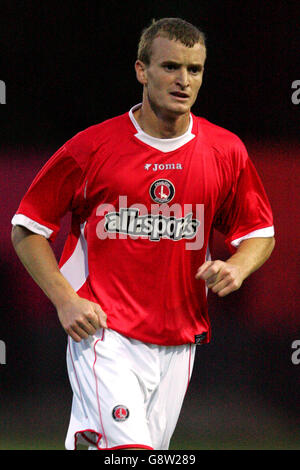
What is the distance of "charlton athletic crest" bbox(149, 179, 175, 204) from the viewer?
3086 millimetres

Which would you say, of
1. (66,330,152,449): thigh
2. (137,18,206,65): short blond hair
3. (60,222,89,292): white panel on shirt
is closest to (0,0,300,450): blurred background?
(137,18,206,65): short blond hair

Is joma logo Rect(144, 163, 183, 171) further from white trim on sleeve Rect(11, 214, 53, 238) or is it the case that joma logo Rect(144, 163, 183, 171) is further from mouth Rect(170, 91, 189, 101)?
white trim on sleeve Rect(11, 214, 53, 238)

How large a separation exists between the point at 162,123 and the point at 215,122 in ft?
4.13

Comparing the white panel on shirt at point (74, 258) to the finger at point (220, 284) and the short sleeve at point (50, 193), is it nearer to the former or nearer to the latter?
the short sleeve at point (50, 193)

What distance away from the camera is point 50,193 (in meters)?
3.12

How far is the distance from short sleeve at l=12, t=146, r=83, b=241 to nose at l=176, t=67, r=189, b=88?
0.45 m

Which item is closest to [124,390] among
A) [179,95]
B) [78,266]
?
[78,266]

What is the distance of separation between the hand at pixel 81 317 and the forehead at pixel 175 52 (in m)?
0.88

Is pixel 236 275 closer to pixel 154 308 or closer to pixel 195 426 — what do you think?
pixel 154 308

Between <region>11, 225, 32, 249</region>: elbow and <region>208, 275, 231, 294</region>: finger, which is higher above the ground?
<region>11, 225, 32, 249</region>: elbow

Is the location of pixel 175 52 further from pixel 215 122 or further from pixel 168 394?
pixel 215 122

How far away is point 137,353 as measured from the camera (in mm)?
3062

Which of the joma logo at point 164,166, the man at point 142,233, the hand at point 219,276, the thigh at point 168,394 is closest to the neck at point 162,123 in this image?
the man at point 142,233

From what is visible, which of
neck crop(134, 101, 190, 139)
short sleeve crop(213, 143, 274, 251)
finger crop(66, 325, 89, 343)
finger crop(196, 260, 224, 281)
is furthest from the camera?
short sleeve crop(213, 143, 274, 251)
